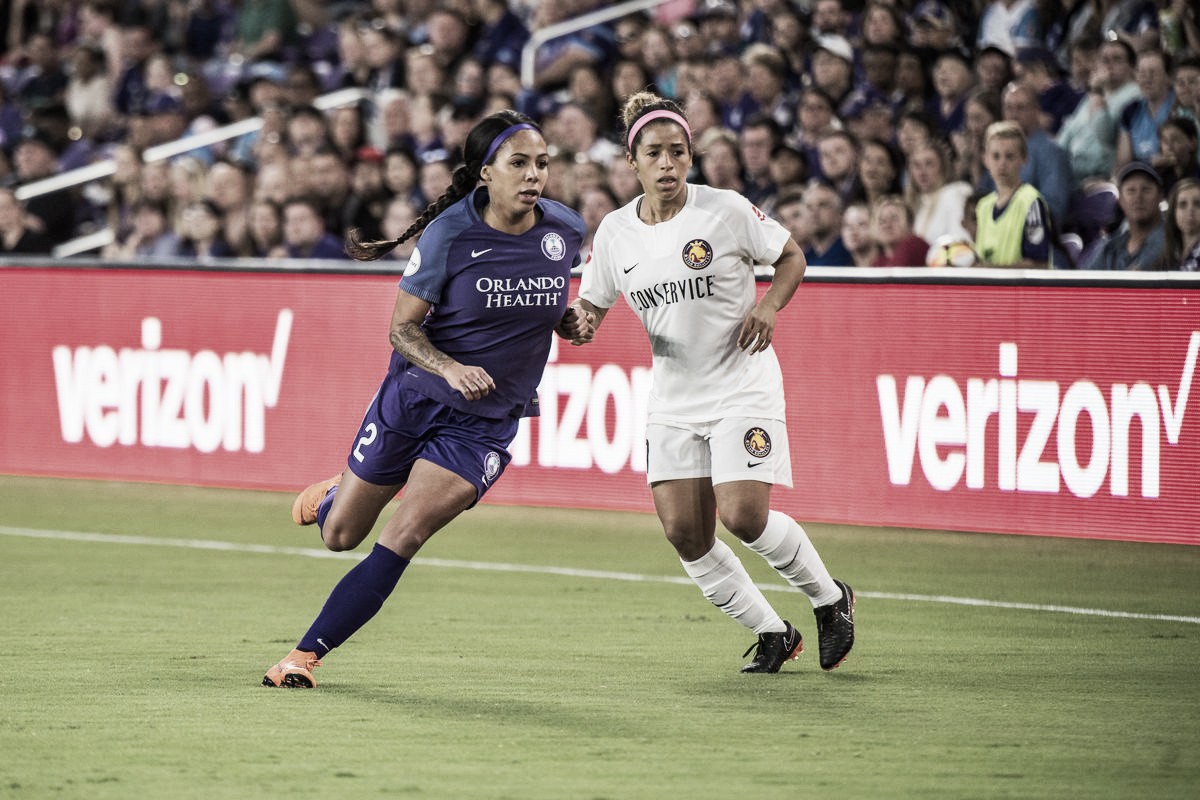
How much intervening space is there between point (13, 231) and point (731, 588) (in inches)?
437

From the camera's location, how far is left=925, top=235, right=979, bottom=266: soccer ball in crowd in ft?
40.5

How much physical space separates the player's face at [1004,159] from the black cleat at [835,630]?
5.06 meters

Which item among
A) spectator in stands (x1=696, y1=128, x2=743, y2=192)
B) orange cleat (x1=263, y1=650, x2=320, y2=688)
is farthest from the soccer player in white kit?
spectator in stands (x1=696, y1=128, x2=743, y2=192)

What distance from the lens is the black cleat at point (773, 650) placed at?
7852 millimetres

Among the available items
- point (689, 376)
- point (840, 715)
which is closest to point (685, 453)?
point (689, 376)

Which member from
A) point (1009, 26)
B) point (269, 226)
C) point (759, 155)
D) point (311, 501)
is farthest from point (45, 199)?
point (311, 501)

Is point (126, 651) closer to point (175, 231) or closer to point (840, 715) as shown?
point (840, 715)

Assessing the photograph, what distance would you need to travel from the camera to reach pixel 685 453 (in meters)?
7.75

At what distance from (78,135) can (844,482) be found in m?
12.3

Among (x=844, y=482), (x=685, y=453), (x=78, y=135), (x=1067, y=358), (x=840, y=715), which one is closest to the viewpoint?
(x=840, y=715)

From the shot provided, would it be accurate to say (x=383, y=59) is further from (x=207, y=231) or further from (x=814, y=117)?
(x=814, y=117)

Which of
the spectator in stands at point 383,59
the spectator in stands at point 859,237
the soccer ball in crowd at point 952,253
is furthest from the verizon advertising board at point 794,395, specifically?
the spectator in stands at point 383,59

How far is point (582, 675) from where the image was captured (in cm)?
777

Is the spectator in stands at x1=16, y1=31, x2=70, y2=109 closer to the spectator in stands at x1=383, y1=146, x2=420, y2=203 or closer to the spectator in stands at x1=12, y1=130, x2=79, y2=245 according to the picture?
the spectator in stands at x1=12, y1=130, x2=79, y2=245
